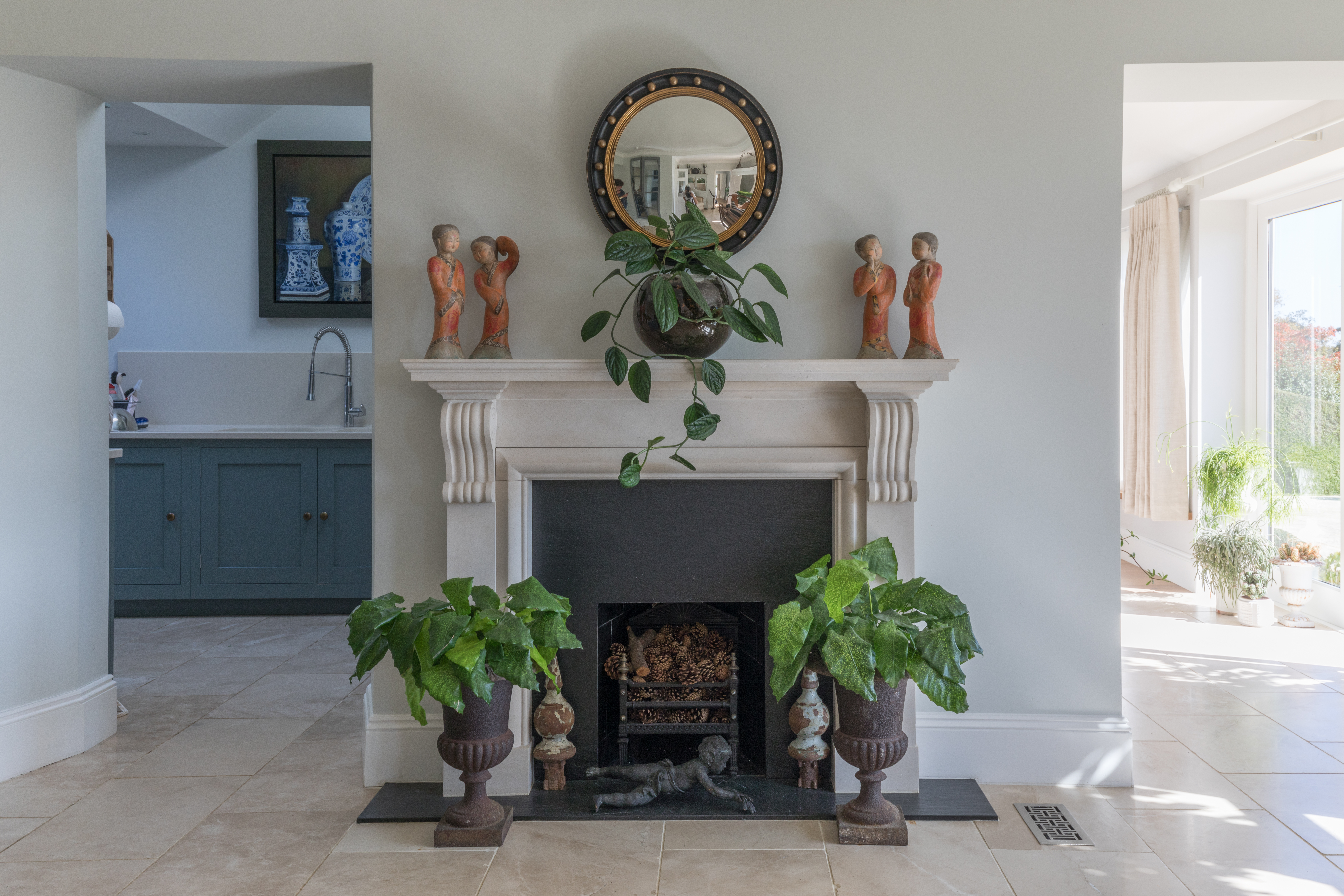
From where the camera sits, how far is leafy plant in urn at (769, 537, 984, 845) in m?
2.01

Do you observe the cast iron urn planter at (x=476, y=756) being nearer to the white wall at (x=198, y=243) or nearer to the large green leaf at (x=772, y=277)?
the large green leaf at (x=772, y=277)

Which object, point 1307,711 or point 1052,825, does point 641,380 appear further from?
point 1307,711

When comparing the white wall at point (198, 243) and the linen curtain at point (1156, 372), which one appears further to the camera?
the linen curtain at point (1156, 372)

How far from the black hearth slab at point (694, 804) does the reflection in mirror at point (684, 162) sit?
4.82ft

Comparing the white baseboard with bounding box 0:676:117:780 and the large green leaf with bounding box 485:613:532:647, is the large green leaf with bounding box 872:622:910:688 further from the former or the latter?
the white baseboard with bounding box 0:676:117:780

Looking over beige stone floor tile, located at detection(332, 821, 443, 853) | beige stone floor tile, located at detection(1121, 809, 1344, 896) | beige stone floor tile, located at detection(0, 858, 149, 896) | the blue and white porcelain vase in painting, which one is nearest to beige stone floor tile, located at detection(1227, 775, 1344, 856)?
beige stone floor tile, located at detection(1121, 809, 1344, 896)

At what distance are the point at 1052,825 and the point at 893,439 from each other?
3.28 feet

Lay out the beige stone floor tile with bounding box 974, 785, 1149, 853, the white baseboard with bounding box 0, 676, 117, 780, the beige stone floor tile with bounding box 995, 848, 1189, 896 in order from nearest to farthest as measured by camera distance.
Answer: the beige stone floor tile with bounding box 995, 848, 1189, 896
the beige stone floor tile with bounding box 974, 785, 1149, 853
the white baseboard with bounding box 0, 676, 117, 780

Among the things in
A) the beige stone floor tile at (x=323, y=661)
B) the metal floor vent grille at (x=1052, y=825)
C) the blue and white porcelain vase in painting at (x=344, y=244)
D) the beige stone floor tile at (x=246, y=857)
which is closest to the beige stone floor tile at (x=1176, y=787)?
the metal floor vent grille at (x=1052, y=825)

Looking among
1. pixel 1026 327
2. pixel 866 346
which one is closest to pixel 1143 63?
pixel 1026 327

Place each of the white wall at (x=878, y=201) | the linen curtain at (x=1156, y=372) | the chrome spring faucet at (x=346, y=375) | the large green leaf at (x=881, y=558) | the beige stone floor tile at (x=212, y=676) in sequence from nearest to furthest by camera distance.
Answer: the large green leaf at (x=881, y=558) → the white wall at (x=878, y=201) → the beige stone floor tile at (x=212, y=676) → the chrome spring faucet at (x=346, y=375) → the linen curtain at (x=1156, y=372)

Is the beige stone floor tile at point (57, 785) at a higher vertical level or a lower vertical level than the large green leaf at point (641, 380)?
lower

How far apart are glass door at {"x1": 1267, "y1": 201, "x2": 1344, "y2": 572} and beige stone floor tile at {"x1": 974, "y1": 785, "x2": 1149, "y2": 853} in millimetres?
2668

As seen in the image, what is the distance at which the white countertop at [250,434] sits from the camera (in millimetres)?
4281
